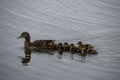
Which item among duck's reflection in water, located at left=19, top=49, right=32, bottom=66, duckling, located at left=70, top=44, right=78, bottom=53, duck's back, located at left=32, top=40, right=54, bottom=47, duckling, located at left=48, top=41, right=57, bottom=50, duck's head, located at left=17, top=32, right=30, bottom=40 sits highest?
duck's head, located at left=17, top=32, right=30, bottom=40

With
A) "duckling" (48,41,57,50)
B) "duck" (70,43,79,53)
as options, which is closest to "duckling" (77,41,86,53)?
"duck" (70,43,79,53)

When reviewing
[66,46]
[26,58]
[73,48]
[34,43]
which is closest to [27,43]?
[34,43]

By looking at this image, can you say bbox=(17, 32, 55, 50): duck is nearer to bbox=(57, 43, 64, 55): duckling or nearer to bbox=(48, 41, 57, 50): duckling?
bbox=(48, 41, 57, 50): duckling

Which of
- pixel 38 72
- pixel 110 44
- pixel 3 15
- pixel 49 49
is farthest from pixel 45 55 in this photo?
pixel 3 15

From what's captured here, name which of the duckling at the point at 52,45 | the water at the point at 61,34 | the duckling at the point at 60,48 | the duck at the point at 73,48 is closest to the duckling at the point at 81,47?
the duck at the point at 73,48

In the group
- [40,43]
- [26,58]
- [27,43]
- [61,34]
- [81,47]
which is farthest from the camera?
[61,34]

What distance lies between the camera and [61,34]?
8664 millimetres

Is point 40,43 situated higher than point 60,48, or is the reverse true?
point 40,43

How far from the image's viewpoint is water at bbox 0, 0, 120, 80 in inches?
275

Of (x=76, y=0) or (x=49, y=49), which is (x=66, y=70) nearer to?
(x=49, y=49)

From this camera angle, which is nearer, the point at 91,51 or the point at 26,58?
the point at 26,58

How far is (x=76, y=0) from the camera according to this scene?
1098cm

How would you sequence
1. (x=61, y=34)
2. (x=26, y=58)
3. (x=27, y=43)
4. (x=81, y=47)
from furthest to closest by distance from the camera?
1. (x=61, y=34)
2. (x=27, y=43)
3. (x=81, y=47)
4. (x=26, y=58)

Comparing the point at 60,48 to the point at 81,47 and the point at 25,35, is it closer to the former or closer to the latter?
the point at 81,47
